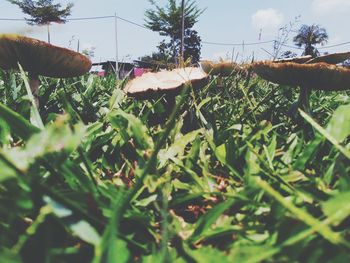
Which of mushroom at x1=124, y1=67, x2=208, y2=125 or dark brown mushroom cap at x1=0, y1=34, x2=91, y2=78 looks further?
mushroom at x1=124, y1=67, x2=208, y2=125

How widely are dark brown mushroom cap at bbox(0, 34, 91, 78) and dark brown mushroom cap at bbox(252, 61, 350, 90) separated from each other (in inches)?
23.7

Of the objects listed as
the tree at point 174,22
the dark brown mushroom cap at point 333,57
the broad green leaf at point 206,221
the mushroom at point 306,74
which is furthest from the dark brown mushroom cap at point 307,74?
the tree at point 174,22

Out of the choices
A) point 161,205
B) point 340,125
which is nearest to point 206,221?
point 161,205

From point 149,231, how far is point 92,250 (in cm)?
9

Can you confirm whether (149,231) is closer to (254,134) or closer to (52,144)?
(52,144)

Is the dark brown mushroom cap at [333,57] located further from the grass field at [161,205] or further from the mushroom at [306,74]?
the grass field at [161,205]

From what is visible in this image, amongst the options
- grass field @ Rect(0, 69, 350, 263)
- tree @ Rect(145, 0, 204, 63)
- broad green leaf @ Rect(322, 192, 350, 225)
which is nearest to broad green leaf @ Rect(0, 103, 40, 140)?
grass field @ Rect(0, 69, 350, 263)

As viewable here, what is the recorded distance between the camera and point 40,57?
3.66 feet

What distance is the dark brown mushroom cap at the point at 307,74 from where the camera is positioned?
105cm

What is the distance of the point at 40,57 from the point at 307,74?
0.85m

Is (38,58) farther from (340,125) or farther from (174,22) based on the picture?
(174,22)

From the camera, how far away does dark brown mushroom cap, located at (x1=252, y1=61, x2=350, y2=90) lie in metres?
1.05

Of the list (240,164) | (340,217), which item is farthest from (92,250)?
(240,164)

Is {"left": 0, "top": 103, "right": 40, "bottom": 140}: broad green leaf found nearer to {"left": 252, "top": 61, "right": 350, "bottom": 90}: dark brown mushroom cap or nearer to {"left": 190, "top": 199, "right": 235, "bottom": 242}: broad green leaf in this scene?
{"left": 190, "top": 199, "right": 235, "bottom": 242}: broad green leaf
